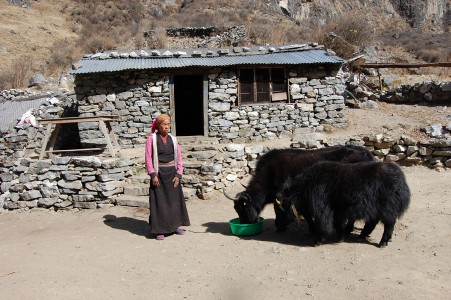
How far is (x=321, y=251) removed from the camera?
16.5 ft

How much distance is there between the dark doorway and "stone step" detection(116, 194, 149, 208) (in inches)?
248

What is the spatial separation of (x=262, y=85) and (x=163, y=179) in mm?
6712

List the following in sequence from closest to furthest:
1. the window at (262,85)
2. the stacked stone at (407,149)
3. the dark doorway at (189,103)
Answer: the stacked stone at (407,149) → the window at (262,85) → the dark doorway at (189,103)

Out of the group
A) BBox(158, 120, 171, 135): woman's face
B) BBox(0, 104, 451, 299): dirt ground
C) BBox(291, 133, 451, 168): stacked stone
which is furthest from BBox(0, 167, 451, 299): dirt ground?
BBox(291, 133, 451, 168): stacked stone

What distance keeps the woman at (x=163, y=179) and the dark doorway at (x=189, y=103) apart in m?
8.25

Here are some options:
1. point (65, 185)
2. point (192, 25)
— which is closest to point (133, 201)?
point (65, 185)

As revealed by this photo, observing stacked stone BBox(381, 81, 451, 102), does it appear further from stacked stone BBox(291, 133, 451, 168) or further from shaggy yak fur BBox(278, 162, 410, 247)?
shaggy yak fur BBox(278, 162, 410, 247)

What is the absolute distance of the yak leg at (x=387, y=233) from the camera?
4939 mm

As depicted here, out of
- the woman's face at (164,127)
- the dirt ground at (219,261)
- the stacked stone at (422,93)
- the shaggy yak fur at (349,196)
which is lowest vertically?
the dirt ground at (219,261)

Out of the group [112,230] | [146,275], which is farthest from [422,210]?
[112,230]

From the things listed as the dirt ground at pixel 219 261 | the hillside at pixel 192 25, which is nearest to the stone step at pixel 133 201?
the dirt ground at pixel 219 261

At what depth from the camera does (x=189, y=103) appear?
47.6ft

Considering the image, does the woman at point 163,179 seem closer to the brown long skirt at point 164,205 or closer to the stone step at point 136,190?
the brown long skirt at point 164,205

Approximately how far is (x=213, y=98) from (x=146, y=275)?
736 cm
